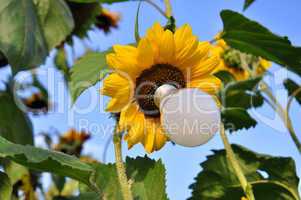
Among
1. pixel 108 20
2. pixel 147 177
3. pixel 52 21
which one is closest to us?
pixel 147 177

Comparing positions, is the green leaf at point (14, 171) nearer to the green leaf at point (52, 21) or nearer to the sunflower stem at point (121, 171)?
the green leaf at point (52, 21)

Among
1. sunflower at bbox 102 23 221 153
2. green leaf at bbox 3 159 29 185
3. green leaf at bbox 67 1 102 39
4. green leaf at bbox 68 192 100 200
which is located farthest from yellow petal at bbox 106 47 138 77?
green leaf at bbox 67 1 102 39

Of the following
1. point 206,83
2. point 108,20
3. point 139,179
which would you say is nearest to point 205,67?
point 206,83

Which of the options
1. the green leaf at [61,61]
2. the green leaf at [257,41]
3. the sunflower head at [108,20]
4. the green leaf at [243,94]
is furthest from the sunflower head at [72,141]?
the green leaf at [257,41]

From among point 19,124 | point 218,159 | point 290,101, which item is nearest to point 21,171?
point 19,124

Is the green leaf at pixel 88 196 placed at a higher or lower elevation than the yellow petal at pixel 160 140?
lower

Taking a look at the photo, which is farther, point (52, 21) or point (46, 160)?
point (52, 21)

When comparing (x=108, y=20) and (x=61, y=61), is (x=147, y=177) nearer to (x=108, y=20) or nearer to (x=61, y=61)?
(x=61, y=61)
